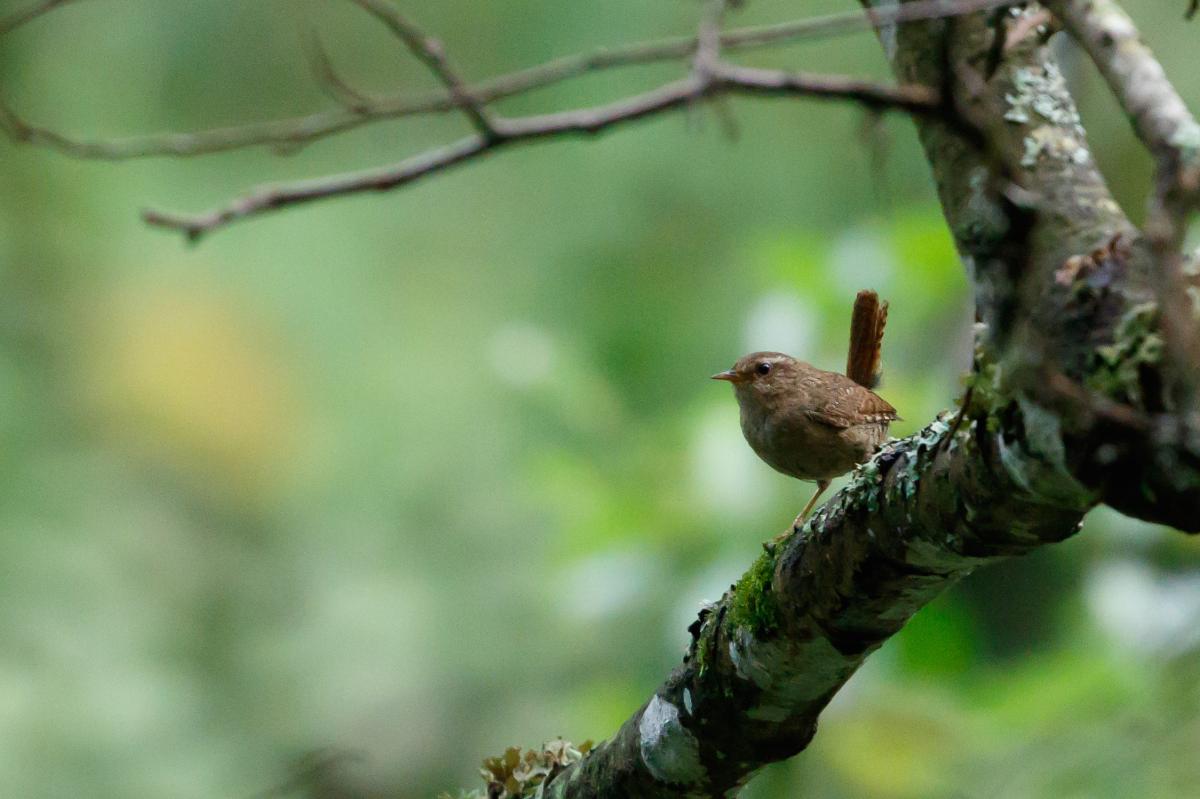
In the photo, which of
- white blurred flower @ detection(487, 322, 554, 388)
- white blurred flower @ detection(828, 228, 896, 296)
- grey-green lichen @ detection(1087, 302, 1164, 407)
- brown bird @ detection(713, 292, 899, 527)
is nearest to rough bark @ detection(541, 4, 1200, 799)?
grey-green lichen @ detection(1087, 302, 1164, 407)

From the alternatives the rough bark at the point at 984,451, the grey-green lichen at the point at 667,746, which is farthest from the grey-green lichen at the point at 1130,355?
the grey-green lichen at the point at 667,746

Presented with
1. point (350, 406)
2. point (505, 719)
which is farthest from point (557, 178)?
point (505, 719)

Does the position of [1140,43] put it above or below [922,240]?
below

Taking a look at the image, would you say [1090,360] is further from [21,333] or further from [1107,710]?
[21,333]

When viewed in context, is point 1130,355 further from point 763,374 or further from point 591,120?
point 763,374

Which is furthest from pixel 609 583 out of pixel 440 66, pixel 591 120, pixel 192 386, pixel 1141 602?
pixel 192 386

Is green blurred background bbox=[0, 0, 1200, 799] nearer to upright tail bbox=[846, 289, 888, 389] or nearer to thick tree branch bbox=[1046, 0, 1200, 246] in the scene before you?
upright tail bbox=[846, 289, 888, 389]
